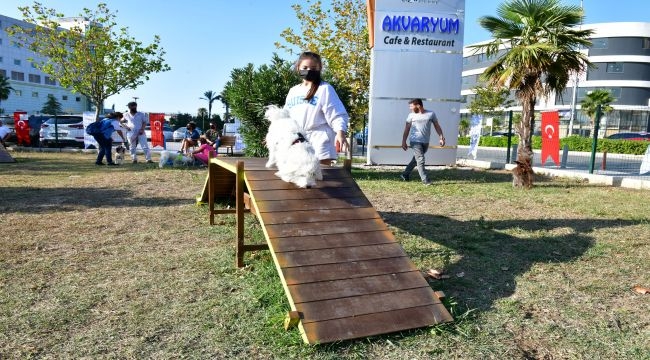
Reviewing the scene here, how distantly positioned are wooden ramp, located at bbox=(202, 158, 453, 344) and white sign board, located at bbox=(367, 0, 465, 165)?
7174 mm

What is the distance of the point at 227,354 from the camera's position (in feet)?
8.38

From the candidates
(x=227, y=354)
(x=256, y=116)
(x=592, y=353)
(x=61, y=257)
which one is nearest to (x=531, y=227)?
(x=592, y=353)

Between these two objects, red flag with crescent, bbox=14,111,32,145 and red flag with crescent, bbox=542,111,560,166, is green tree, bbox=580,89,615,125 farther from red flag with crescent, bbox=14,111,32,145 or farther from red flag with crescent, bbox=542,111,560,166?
red flag with crescent, bbox=14,111,32,145

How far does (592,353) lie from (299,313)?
5.89ft

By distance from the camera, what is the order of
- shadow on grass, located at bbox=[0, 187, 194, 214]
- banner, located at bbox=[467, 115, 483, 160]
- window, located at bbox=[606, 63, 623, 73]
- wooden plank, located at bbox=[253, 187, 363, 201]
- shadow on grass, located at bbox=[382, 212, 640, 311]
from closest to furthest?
wooden plank, located at bbox=[253, 187, 363, 201], shadow on grass, located at bbox=[382, 212, 640, 311], shadow on grass, located at bbox=[0, 187, 194, 214], banner, located at bbox=[467, 115, 483, 160], window, located at bbox=[606, 63, 623, 73]

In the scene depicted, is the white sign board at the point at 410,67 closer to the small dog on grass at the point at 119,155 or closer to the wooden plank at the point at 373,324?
the small dog on grass at the point at 119,155

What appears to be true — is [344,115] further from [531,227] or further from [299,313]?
[531,227]

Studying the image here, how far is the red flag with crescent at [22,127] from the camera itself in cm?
1738

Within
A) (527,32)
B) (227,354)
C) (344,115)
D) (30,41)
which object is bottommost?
(227,354)

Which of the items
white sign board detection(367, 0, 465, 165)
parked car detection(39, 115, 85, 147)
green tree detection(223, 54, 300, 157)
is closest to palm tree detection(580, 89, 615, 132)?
white sign board detection(367, 0, 465, 165)

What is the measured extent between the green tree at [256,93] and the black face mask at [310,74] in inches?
214

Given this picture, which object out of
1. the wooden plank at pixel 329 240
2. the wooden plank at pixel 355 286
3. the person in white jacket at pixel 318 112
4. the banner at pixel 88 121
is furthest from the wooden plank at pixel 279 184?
the banner at pixel 88 121

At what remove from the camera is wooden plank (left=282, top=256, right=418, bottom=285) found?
2910mm

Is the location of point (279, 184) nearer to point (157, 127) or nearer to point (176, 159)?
point (176, 159)
